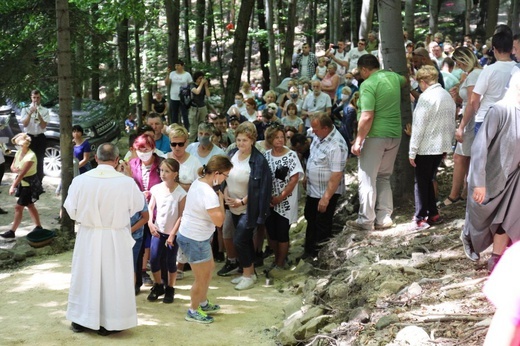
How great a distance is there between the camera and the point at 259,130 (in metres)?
12.5

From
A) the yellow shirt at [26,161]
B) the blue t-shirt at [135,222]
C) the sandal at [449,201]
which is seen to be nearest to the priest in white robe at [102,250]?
the blue t-shirt at [135,222]

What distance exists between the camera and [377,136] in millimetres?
8172

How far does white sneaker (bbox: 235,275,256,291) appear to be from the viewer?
27.5 feet

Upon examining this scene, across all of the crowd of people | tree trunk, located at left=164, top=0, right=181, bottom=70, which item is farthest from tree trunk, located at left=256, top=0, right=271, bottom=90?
the crowd of people

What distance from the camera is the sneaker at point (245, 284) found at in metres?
8.37

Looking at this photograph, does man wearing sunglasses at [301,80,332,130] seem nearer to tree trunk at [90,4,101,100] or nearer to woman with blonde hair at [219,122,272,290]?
tree trunk at [90,4,101,100]

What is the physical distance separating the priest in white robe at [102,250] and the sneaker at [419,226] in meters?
3.47

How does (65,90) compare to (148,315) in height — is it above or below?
above

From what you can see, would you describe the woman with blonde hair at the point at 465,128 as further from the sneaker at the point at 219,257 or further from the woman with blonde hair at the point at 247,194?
the sneaker at the point at 219,257

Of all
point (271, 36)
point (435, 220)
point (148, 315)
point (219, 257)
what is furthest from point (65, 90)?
point (271, 36)

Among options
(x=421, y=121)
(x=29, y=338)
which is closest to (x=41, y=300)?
(x=29, y=338)

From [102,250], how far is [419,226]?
384cm

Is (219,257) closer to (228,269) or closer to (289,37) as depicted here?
(228,269)

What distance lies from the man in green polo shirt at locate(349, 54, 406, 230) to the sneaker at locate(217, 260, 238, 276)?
192cm
